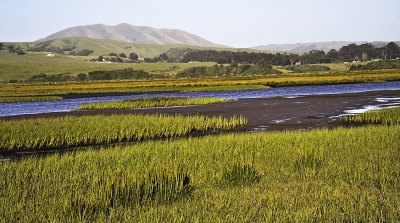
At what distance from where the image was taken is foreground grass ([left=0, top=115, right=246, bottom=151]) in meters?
28.3

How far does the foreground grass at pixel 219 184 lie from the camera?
447 inches

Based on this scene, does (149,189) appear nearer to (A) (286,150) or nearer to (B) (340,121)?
(A) (286,150)

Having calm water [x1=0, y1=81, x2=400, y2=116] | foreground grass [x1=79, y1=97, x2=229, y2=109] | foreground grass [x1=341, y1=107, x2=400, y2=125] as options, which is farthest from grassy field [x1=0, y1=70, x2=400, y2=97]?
foreground grass [x1=341, y1=107, x2=400, y2=125]

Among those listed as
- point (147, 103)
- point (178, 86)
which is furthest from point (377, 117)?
point (178, 86)

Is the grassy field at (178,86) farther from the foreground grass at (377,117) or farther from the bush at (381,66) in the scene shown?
the bush at (381,66)

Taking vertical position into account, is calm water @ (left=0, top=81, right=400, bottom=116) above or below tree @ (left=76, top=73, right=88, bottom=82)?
below

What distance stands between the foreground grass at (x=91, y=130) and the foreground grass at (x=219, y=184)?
909 centimetres

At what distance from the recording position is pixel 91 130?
31.5 meters

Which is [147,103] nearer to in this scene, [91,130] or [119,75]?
[91,130]

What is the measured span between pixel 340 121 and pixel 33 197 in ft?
94.2

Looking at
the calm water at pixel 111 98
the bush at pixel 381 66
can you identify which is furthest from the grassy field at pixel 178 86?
the bush at pixel 381 66

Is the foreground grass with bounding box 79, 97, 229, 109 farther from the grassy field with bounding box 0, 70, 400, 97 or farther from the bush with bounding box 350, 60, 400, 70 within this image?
the bush with bounding box 350, 60, 400, 70

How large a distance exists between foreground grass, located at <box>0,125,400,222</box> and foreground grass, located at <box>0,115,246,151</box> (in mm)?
9095

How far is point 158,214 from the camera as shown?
1129 cm
